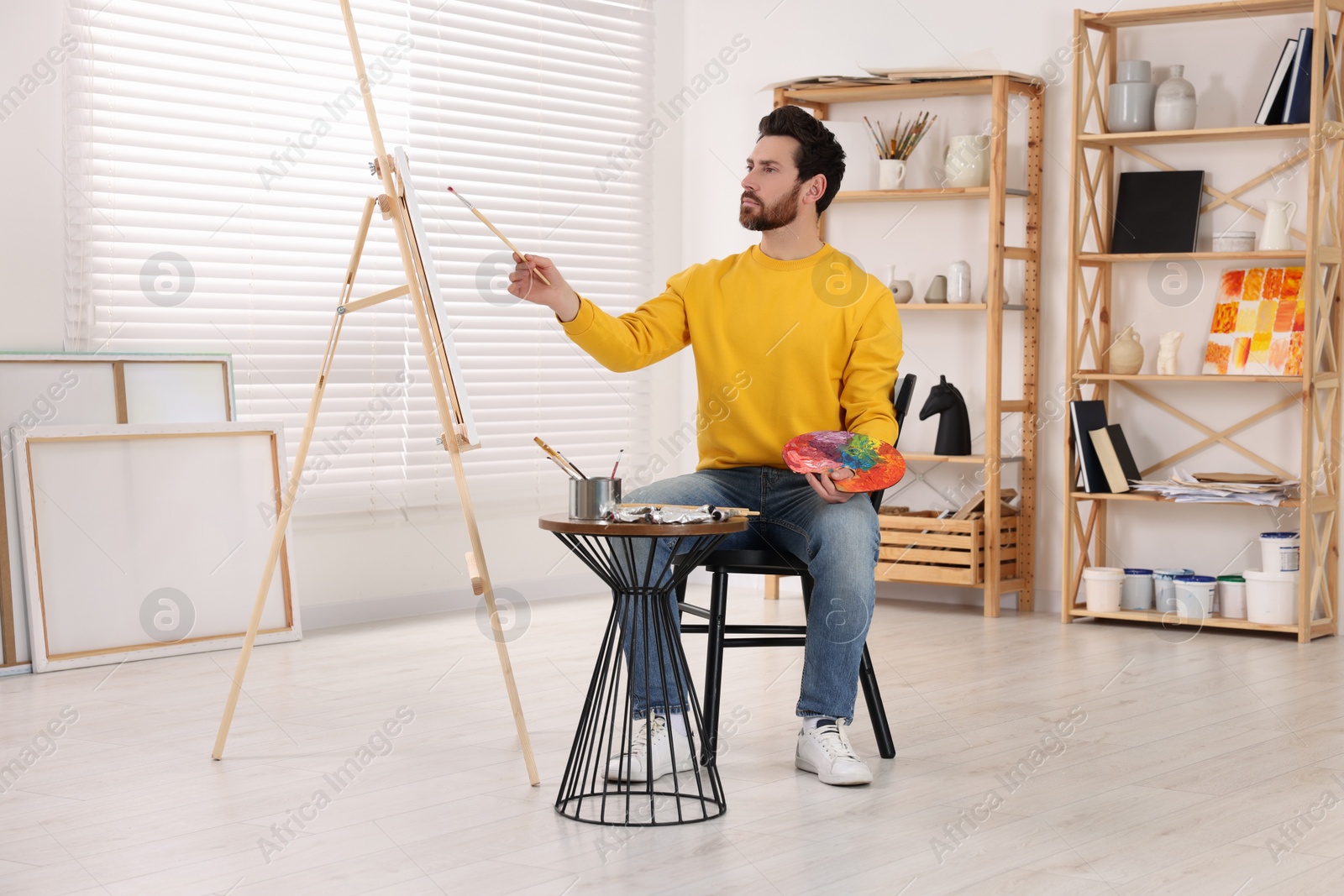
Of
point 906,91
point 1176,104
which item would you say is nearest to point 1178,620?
point 1176,104

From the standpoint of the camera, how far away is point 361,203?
4.48 meters

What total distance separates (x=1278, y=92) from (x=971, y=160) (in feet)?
3.14

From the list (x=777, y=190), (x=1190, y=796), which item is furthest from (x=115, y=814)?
(x=1190, y=796)

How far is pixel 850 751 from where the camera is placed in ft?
8.51

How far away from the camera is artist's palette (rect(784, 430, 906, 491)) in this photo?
2561 millimetres

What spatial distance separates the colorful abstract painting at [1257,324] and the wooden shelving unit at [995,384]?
60cm

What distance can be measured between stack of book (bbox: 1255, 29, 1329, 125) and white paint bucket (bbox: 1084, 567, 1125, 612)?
1.45 meters

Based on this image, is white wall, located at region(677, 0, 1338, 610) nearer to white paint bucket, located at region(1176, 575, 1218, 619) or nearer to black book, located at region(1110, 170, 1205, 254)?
black book, located at region(1110, 170, 1205, 254)

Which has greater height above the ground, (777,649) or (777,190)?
(777,190)

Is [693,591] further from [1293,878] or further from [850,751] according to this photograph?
[1293,878]

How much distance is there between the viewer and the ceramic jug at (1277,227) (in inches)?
171

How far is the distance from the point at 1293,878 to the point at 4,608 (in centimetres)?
305

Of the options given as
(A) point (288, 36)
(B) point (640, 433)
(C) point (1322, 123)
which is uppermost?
(A) point (288, 36)

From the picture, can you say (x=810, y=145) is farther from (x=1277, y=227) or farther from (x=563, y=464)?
(x=1277, y=227)
